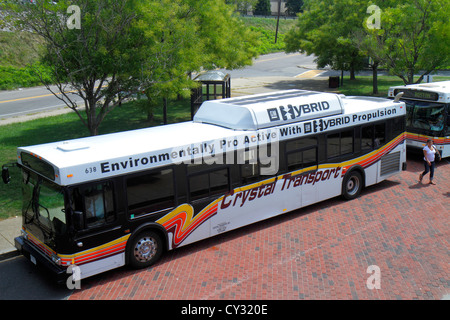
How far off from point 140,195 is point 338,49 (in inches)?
997

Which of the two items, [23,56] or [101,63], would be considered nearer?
[101,63]

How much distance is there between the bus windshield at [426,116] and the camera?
1633 centimetres

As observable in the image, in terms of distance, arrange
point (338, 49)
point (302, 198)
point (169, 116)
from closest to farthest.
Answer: point (302, 198) < point (169, 116) < point (338, 49)

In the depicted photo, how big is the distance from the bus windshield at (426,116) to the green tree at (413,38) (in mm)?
5676

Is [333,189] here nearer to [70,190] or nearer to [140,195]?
[140,195]

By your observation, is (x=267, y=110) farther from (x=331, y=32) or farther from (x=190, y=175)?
(x=331, y=32)

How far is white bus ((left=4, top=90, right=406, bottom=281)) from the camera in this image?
27.9ft

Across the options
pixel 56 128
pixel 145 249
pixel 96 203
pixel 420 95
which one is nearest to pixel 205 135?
pixel 145 249

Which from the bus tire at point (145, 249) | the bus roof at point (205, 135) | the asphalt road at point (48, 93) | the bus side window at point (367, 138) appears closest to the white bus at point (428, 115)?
the bus roof at point (205, 135)

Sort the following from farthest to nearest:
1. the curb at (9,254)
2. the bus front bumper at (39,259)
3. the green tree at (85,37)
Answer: the green tree at (85,37) < the curb at (9,254) < the bus front bumper at (39,259)

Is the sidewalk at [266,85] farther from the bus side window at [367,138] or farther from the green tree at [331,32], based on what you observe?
the bus side window at [367,138]

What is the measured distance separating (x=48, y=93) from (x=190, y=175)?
27.1 metres

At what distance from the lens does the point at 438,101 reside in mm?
16344
